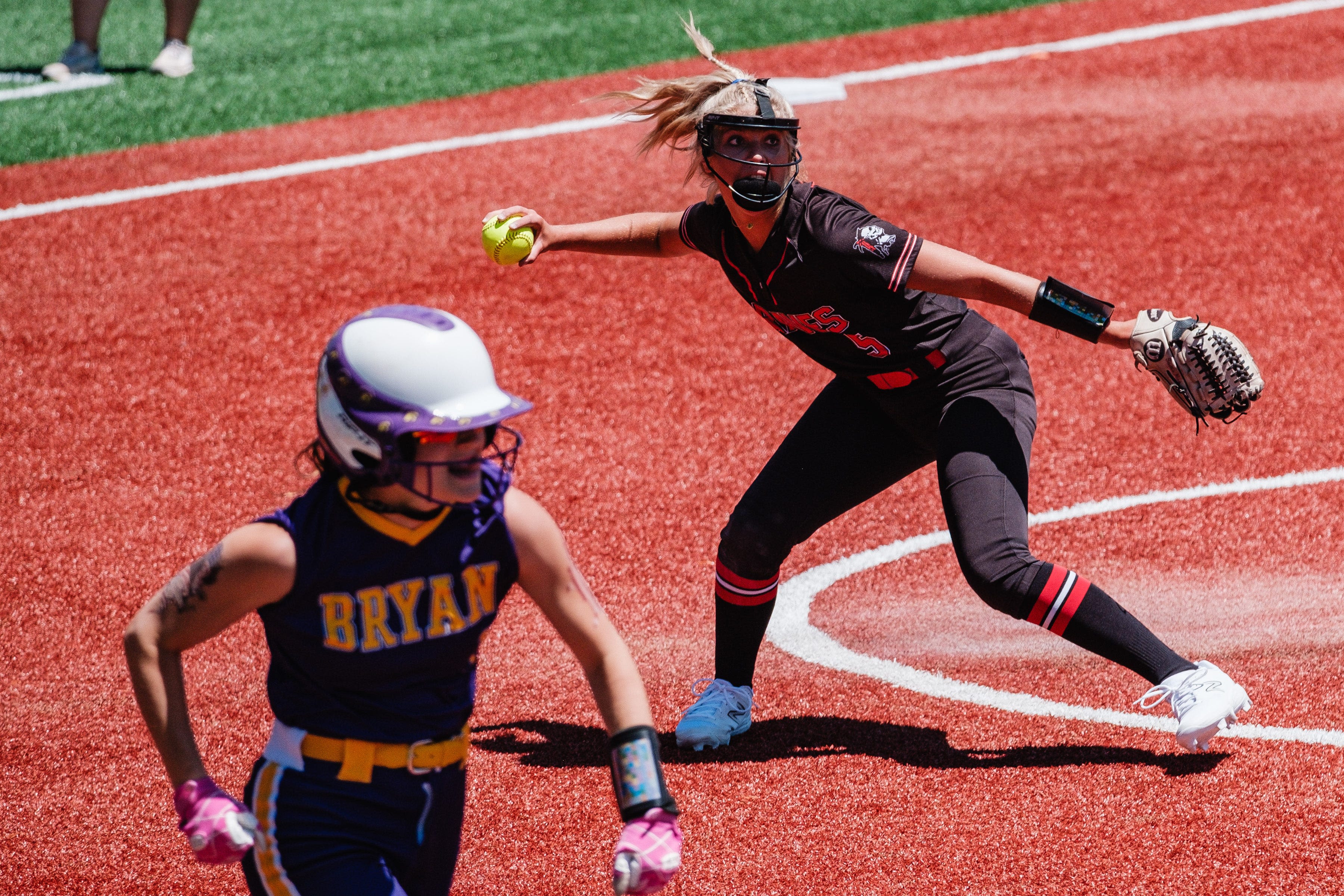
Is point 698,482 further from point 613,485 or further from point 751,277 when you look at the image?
point 751,277

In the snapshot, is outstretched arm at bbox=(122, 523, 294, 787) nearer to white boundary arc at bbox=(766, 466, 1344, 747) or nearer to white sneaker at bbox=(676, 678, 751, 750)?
white sneaker at bbox=(676, 678, 751, 750)

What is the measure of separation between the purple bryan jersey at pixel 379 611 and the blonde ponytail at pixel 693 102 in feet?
6.79

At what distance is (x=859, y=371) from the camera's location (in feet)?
15.7

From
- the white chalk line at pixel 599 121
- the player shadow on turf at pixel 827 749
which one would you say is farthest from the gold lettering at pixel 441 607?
the white chalk line at pixel 599 121

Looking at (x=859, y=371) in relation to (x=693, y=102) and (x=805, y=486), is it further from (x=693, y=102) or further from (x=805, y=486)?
(x=693, y=102)

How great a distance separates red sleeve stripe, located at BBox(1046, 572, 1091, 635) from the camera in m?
4.52

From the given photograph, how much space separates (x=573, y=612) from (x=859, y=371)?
1975 mm

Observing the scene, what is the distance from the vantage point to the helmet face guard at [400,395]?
289cm

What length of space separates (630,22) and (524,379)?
21.6 feet

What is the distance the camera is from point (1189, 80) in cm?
1146

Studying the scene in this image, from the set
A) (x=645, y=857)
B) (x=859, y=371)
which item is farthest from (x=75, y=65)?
(x=645, y=857)

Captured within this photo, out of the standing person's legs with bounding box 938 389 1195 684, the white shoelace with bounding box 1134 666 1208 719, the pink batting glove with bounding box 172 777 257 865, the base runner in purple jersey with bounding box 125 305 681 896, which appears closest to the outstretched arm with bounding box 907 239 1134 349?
the standing person's legs with bounding box 938 389 1195 684

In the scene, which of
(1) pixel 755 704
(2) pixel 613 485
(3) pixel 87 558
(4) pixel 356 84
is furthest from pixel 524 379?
(4) pixel 356 84

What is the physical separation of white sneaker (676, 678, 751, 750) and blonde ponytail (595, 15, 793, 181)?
5.50 feet
